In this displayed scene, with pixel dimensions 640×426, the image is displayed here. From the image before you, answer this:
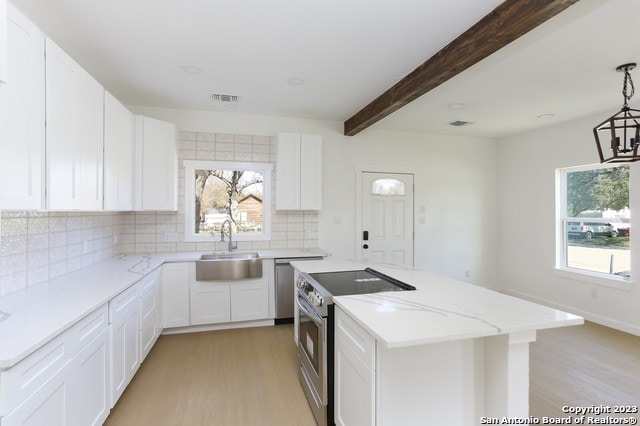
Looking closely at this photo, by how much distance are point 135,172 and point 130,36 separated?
4.66 ft

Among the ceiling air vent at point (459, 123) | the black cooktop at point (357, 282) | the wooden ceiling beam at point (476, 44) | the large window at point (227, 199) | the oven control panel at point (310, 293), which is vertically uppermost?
the ceiling air vent at point (459, 123)

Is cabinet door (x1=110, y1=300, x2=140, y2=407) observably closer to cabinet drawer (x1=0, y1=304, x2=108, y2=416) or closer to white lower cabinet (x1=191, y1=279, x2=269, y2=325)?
cabinet drawer (x1=0, y1=304, x2=108, y2=416)

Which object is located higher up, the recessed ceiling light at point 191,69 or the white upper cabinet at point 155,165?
the recessed ceiling light at point 191,69

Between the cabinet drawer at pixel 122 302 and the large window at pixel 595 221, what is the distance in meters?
5.17

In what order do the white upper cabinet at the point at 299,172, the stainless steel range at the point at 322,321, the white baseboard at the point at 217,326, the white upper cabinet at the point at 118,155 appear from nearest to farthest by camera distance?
1. the stainless steel range at the point at 322,321
2. the white upper cabinet at the point at 118,155
3. the white baseboard at the point at 217,326
4. the white upper cabinet at the point at 299,172

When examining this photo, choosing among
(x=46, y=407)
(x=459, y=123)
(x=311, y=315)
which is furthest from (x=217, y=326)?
(x=459, y=123)

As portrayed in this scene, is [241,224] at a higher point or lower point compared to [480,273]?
higher

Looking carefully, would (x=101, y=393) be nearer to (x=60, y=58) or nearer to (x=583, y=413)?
(x=60, y=58)

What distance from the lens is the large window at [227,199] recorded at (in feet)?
12.5

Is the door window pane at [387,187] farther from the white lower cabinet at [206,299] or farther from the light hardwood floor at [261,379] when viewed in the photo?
the light hardwood floor at [261,379]

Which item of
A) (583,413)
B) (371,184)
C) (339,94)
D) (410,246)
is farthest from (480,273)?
(339,94)

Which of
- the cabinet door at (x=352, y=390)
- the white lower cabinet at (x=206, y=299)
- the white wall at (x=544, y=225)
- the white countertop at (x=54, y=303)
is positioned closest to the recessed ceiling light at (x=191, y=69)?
the white countertop at (x=54, y=303)

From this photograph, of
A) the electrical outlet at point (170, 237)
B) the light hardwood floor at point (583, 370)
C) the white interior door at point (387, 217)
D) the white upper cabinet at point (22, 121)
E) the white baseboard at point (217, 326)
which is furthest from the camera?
the white interior door at point (387, 217)

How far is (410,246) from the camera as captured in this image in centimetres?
466
